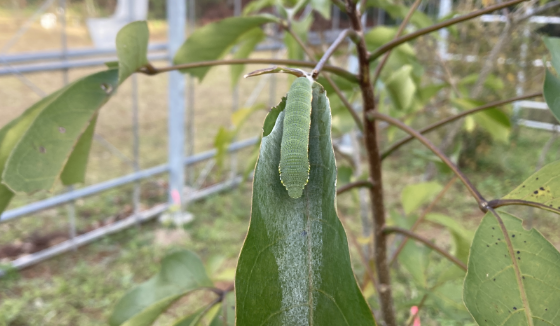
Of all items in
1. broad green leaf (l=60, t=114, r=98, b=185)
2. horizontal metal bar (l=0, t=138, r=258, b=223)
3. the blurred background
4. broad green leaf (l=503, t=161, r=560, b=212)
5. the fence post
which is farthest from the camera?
the fence post

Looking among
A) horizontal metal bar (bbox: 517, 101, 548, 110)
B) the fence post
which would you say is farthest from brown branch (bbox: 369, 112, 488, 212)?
horizontal metal bar (bbox: 517, 101, 548, 110)

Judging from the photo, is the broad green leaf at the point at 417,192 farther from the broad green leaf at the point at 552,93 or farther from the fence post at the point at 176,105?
the fence post at the point at 176,105

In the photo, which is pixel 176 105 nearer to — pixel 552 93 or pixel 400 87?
pixel 400 87

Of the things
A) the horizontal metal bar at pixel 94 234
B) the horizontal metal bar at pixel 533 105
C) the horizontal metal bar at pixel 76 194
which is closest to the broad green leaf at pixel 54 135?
the horizontal metal bar at pixel 76 194

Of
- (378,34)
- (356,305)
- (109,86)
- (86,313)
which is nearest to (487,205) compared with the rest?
(356,305)

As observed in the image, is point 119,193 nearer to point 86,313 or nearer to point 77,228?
point 77,228

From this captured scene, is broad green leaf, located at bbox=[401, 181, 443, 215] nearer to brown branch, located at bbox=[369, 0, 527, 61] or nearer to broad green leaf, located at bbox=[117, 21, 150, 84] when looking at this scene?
brown branch, located at bbox=[369, 0, 527, 61]
